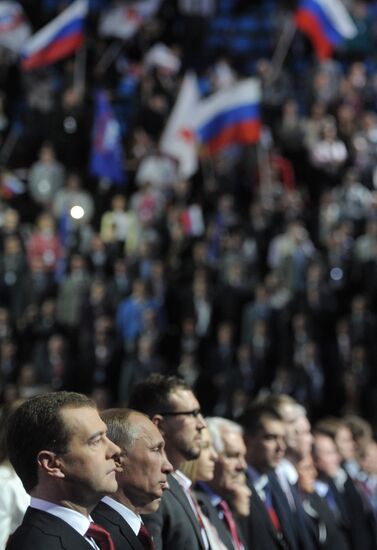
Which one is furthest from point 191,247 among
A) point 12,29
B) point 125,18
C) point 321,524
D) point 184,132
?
point 321,524

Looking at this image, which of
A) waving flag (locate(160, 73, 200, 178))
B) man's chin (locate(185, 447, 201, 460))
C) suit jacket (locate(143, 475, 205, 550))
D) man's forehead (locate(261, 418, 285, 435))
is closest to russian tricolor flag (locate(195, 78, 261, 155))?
waving flag (locate(160, 73, 200, 178))

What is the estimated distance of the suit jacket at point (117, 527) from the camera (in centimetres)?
533

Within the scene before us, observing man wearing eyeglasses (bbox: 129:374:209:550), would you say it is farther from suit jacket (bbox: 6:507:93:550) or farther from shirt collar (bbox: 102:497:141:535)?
suit jacket (bbox: 6:507:93:550)

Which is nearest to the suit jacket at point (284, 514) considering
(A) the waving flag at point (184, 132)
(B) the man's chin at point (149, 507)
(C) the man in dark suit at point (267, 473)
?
(C) the man in dark suit at point (267, 473)

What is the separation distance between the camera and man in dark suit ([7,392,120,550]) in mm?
4695

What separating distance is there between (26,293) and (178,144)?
446 cm

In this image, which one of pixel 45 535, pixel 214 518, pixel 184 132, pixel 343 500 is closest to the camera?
pixel 45 535

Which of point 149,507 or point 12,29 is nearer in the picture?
point 149,507

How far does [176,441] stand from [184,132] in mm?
16263

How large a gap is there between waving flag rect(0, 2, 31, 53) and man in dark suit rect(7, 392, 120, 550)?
21124 millimetres

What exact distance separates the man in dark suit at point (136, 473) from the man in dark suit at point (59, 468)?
2.26 feet

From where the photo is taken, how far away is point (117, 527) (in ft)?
17.7

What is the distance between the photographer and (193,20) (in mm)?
28781

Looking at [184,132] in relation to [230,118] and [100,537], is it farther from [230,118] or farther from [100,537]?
[100,537]
